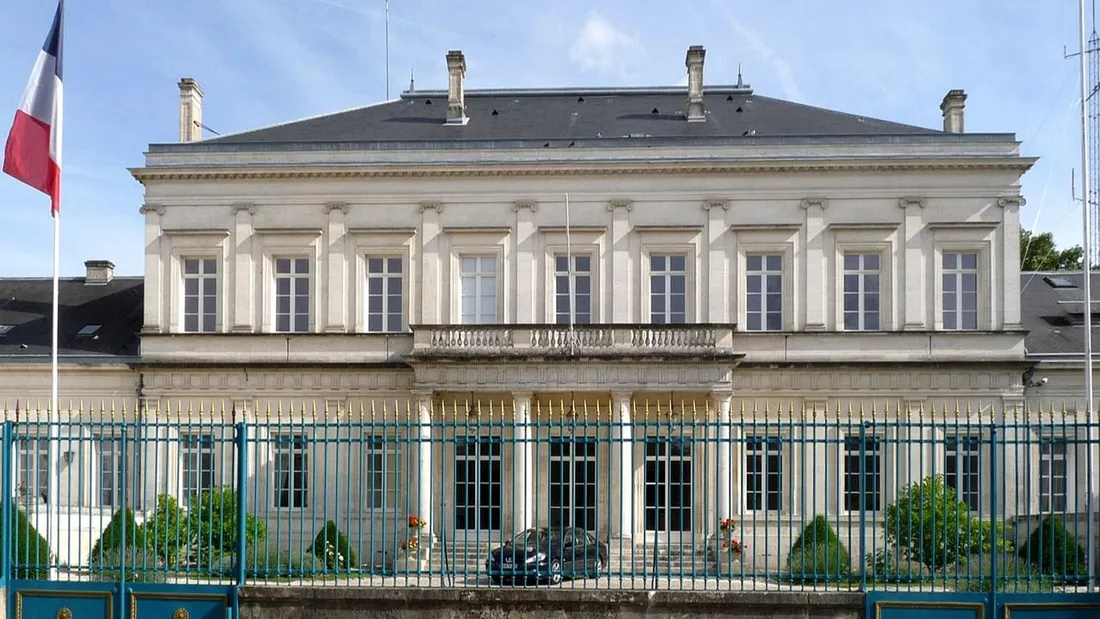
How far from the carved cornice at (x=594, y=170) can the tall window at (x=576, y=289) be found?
2.12 m

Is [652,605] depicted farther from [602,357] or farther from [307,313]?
[307,313]

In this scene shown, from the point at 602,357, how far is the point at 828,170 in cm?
731

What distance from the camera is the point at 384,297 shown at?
26.5 metres

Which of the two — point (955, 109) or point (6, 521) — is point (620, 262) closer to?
point (955, 109)

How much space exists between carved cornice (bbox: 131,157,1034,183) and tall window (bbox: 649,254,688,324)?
2133 mm

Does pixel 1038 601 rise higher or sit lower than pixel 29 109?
lower

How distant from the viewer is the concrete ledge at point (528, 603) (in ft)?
36.3

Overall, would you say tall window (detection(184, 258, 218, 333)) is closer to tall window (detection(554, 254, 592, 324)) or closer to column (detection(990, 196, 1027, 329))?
tall window (detection(554, 254, 592, 324))

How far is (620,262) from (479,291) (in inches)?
137

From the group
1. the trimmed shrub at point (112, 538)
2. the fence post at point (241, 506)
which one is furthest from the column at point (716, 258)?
the fence post at point (241, 506)

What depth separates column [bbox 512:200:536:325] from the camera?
2609 centimetres

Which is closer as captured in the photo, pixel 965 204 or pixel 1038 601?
pixel 1038 601

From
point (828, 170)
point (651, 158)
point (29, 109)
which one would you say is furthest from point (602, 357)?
point (29, 109)

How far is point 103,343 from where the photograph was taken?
27297mm
